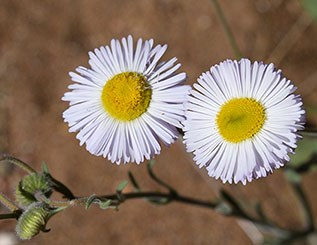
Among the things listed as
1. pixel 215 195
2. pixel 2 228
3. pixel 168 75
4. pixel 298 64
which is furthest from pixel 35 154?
pixel 168 75

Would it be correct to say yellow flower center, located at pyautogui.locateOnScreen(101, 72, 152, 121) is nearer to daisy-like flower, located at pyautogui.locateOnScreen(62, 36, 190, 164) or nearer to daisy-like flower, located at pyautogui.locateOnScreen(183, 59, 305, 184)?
daisy-like flower, located at pyautogui.locateOnScreen(62, 36, 190, 164)

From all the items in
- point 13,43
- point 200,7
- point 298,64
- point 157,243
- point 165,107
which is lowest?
point 157,243

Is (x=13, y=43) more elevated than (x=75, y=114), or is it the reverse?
(x=13, y=43)

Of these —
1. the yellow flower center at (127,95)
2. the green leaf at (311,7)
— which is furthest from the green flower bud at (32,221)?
the green leaf at (311,7)

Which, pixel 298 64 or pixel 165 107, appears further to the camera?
pixel 298 64

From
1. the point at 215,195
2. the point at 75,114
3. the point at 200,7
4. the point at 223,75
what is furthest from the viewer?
the point at 200,7

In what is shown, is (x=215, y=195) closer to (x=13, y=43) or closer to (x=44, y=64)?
(x=44, y=64)

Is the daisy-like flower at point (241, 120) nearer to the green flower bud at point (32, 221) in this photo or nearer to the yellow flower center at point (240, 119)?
the yellow flower center at point (240, 119)

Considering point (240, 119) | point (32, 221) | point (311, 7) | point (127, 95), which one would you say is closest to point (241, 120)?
point (240, 119)

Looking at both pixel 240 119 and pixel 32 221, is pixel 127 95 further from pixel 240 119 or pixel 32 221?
pixel 32 221
